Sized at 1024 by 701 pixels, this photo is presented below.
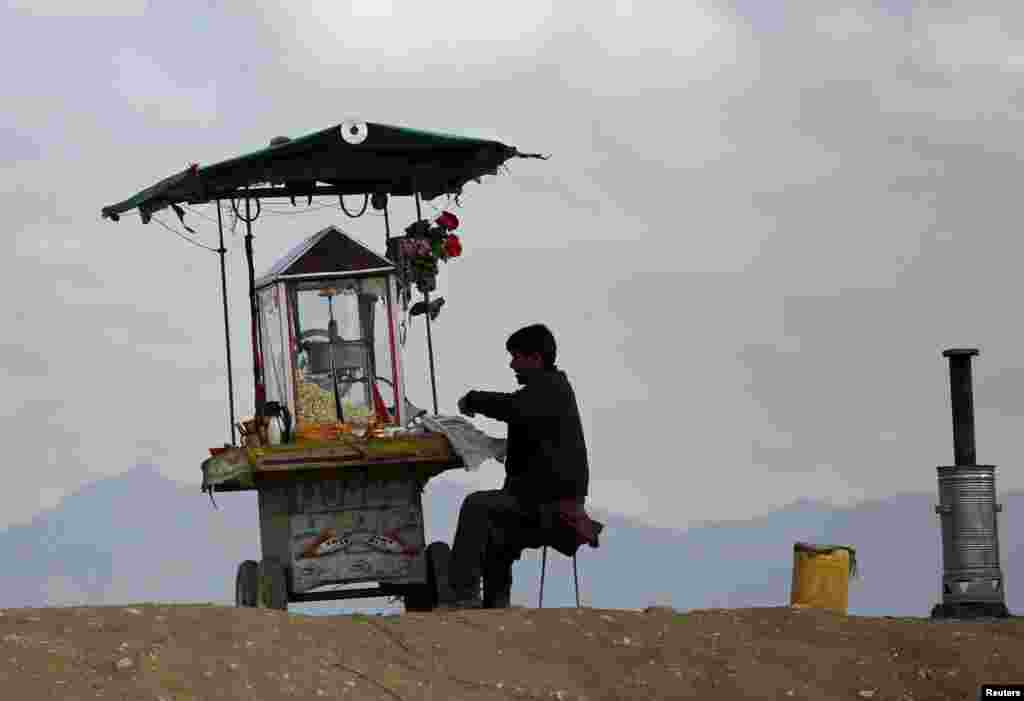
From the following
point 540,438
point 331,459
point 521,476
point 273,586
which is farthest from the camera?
point 273,586

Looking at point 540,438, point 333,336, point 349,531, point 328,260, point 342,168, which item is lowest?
point 349,531

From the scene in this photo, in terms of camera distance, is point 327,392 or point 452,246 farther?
point 452,246

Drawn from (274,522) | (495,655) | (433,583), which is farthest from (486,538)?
(274,522)

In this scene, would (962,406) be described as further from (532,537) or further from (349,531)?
(349,531)

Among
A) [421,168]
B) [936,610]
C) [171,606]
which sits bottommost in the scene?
[936,610]

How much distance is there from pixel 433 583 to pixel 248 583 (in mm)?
1477

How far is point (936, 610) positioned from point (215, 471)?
6349mm

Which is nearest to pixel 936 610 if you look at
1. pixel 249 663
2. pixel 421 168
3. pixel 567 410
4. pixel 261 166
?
pixel 567 410

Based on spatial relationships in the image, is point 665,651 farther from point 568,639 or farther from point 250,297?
point 250,297

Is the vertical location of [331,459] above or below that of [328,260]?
below

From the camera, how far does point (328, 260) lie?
50.7 ft

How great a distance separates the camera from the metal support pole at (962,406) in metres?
17.1

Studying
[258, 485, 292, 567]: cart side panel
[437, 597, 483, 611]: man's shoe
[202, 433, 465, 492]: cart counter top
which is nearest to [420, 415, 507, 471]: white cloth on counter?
[202, 433, 465, 492]: cart counter top

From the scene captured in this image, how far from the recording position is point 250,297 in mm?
15633
